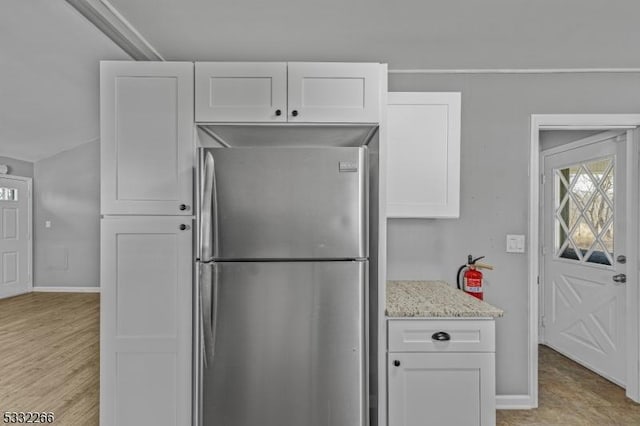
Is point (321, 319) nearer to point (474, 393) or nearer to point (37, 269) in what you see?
point (474, 393)

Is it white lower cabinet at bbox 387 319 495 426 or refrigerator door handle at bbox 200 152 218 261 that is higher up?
refrigerator door handle at bbox 200 152 218 261

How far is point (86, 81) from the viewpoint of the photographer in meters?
2.56

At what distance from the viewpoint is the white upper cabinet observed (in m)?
1.70

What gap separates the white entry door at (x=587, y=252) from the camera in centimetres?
278

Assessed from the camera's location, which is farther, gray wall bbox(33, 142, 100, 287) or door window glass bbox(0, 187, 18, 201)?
gray wall bbox(33, 142, 100, 287)

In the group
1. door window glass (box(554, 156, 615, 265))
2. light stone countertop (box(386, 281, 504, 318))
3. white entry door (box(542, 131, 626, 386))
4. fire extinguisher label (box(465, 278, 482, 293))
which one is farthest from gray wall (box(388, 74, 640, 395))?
door window glass (box(554, 156, 615, 265))

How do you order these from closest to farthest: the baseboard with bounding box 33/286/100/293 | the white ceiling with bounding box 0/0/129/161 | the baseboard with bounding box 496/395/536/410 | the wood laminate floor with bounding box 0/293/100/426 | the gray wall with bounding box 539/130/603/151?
the white ceiling with bounding box 0/0/129/161, the wood laminate floor with bounding box 0/293/100/426, the baseboard with bounding box 496/395/536/410, the baseboard with bounding box 33/286/100/293, the gray wall with bounding box 539/130/603/151

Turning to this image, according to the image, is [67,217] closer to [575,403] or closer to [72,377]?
[72,377]

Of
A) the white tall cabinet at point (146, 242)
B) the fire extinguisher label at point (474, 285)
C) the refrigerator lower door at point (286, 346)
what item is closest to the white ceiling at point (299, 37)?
the white tall cabinet at point (146, 242)

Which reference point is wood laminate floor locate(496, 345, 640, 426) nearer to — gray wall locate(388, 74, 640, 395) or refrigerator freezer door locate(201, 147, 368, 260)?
gray wall locate(388, 74, 640, 395)

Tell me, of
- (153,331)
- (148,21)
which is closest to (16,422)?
(153,331)

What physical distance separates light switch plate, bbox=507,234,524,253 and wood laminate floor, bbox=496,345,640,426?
1.12 meters

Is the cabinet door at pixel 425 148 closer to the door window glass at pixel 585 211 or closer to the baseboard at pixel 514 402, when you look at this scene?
the baseboard at pixel 514 402

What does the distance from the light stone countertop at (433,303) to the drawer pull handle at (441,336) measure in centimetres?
9
